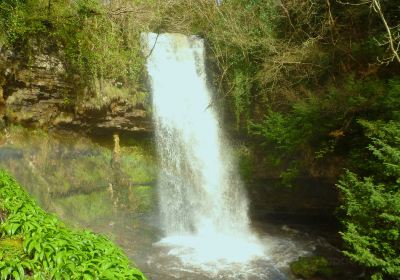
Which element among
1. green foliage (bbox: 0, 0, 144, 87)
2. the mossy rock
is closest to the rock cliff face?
green foliage (bbox: 0, 0, 144, 87)

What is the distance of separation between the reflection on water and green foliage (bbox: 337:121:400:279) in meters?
3.06

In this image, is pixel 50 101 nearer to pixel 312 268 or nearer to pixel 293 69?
pixel 293 69

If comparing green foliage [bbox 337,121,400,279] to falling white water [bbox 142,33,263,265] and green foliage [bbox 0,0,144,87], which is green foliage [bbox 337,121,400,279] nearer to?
falling white water [bbox 142,33,263,265]

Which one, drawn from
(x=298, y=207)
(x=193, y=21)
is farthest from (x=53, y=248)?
(x=193, y=21)

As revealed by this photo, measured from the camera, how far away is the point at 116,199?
12.7 m

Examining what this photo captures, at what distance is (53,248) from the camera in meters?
3.29

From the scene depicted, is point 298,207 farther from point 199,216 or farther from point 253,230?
point 199,216

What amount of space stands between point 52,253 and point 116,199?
9.69m

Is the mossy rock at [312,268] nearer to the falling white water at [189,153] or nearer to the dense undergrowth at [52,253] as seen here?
the falling white water at [189,153]

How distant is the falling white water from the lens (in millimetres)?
13016

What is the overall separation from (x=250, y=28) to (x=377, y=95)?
20.9 feet

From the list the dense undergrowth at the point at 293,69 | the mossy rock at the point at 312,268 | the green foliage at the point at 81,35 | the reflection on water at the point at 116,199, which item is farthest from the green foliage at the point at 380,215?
the green foliage at the point at 81,35

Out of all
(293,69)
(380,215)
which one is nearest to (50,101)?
(293,69)

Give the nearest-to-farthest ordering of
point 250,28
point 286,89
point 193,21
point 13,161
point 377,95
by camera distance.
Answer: point 377,95 → point 13,161 → point 286,89 → point 250,28 → point 193,21
